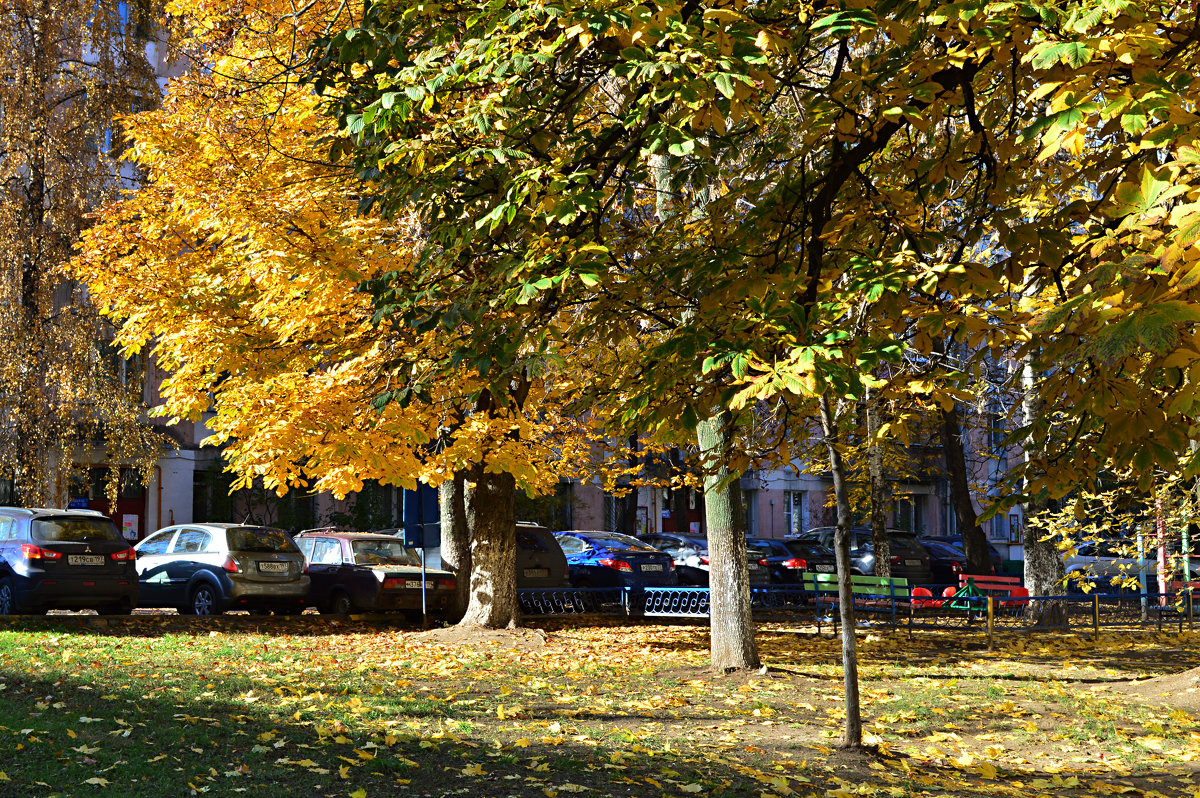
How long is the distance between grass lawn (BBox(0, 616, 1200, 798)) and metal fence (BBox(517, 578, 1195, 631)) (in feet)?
8.17

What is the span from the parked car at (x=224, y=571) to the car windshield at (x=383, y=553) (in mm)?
916

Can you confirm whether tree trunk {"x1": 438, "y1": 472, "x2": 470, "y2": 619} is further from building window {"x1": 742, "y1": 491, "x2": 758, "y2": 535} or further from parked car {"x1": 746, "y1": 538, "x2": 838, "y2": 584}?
building window {"x1": 742, "y1": 491, "x2": 758, "y2": 535}

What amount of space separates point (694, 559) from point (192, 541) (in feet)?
38.2

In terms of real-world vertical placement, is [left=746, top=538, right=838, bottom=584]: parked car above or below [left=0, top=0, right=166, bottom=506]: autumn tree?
below

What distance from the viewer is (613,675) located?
39.1 feet

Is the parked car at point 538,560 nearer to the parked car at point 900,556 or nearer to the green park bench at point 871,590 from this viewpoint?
the green park bench at point 871,590

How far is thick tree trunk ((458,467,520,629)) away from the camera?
15.6 metres

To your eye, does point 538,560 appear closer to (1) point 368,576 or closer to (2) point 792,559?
(1) point 368,576

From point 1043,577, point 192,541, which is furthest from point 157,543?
point 1043,577

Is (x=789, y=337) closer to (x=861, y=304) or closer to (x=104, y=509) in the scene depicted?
(x=861, y=304)

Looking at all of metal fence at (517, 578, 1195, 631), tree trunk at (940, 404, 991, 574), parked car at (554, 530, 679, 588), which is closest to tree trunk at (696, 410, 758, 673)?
metal fence at (517, 578, 1195, 631)

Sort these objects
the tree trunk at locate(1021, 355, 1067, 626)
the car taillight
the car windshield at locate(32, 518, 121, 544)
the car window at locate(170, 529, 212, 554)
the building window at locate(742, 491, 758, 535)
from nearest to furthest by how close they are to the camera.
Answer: the car taillight, the car windshield at locate(32, 518, 121, 544), the car window at locate(170, 529, 212, 554), the tree trunk at locate(1021, 355, 1067, 626), the building window at locate(742, 491, 758, 535)

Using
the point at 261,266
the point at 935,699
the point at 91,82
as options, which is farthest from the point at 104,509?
the point at 935,699

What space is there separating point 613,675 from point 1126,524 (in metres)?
7.39
